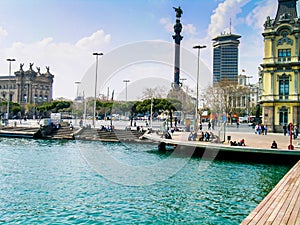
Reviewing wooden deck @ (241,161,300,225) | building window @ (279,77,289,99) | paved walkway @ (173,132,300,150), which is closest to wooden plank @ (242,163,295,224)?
wooden deck @ (241,161,300,225)

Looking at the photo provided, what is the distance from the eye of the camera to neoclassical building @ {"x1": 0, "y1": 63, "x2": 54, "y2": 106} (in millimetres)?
150875

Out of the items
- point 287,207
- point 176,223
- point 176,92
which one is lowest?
point 176,223

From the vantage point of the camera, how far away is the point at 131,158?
95.9 feet

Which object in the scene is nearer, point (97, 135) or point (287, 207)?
point (287, 207)

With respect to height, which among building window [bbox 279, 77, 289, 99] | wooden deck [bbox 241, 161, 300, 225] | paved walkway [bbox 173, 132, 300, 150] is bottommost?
wooden deck [bbox 241, 161, 300, 225]

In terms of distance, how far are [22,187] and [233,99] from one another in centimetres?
6529

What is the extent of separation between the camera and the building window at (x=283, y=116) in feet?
150

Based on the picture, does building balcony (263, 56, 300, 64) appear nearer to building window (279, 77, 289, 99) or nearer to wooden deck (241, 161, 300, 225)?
building window (279, 77, 289, 99)

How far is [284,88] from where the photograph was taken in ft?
151

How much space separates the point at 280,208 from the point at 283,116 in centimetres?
3874

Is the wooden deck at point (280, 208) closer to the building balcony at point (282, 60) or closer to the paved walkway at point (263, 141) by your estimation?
the paved walkway at point (263, 141)

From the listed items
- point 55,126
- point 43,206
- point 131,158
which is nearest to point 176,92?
point 55,126

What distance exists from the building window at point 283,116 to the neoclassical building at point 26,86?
125437 mm

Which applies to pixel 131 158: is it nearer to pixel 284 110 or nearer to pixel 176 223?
pixel 176 223
